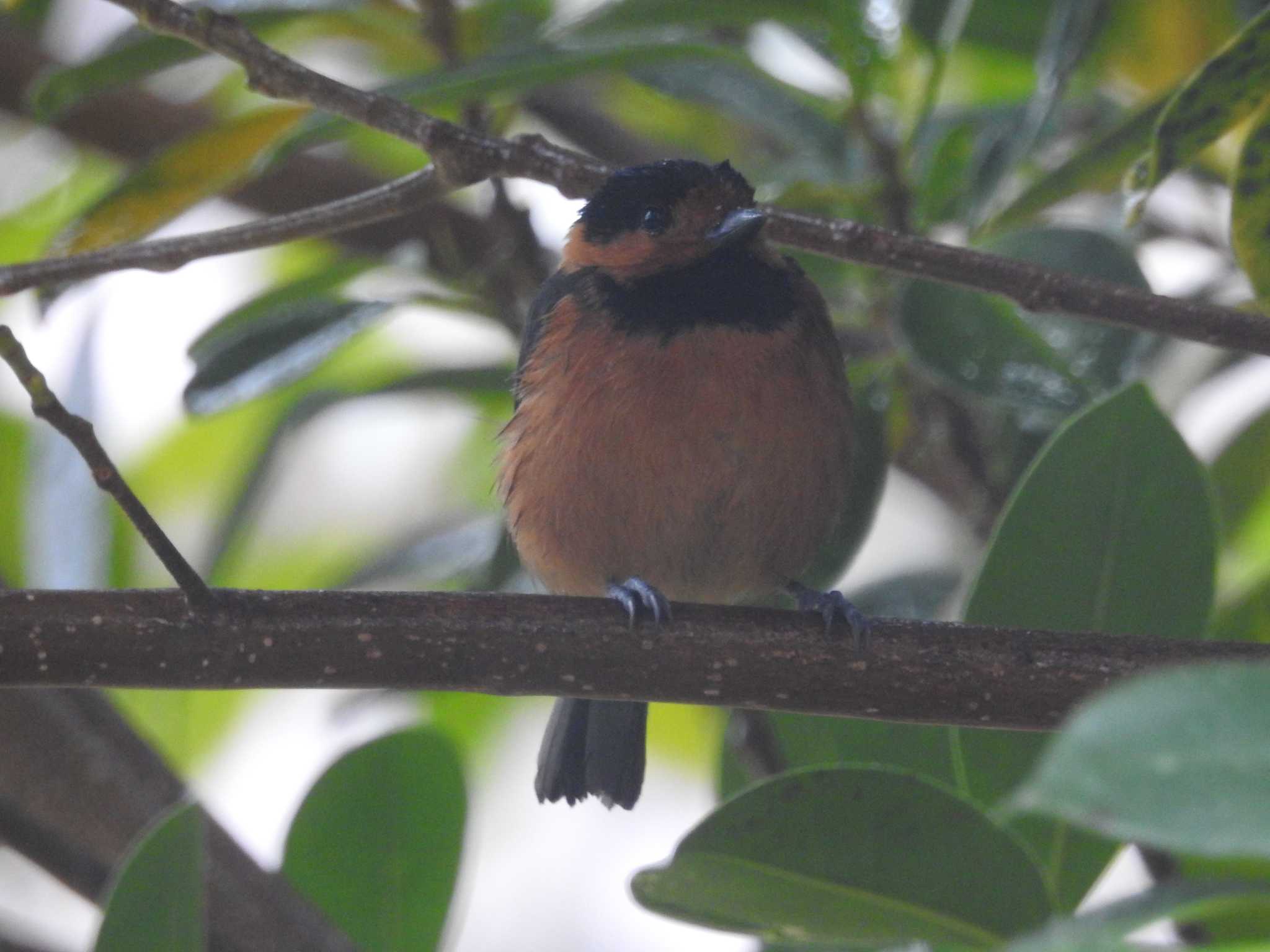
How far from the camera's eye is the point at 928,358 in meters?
2.57

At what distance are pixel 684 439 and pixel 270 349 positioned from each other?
0.79 m

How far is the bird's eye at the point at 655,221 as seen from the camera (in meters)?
3.13

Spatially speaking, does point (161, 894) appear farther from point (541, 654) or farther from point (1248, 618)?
point (1248, 618)

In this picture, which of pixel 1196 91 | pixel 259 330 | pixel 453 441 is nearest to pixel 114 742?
pixel 259 330

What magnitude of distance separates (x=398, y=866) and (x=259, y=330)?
41.4 inches

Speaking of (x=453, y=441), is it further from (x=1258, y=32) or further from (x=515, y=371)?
(x=1258, y=32)

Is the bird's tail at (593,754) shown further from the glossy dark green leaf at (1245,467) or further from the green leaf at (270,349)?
the glossy dark green leaf at (1245,467)

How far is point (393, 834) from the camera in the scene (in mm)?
2375

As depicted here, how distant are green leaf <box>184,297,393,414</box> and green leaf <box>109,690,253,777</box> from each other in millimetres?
1283

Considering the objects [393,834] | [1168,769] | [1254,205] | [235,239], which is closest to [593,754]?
[393,834]

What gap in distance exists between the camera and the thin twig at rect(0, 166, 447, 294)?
6.73 ft

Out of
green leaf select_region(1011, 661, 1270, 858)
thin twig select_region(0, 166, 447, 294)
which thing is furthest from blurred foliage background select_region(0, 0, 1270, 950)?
thin twig select_region(0, 166, 447, 294)

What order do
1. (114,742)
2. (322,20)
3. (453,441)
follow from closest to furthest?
(114,742), (322,20), (453,441)

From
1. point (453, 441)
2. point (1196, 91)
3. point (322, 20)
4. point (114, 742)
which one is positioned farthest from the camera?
point (453, 441)
